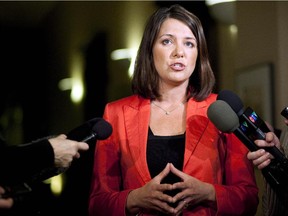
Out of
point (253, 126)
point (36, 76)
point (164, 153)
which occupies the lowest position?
point (164, 153)

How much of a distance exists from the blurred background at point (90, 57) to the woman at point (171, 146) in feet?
3.31

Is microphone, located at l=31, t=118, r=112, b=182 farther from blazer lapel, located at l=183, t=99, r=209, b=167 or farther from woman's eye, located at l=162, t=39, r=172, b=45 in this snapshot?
woman's eye, located at l=162, t=39, r=172, b=45

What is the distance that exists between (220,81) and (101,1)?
1080 mm

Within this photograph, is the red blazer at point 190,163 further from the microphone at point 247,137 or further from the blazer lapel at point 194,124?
the microphone at point 247,137

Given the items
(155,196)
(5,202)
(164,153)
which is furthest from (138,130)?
(5,202)

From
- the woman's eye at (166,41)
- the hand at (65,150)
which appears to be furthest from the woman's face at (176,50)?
the hand at (65,150)

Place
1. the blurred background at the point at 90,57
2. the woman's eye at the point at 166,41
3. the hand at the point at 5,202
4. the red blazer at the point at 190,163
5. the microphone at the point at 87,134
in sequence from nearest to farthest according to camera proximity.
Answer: the hand at the point at 5,202 → the microphone at the point at 87,134 → the red blazer at the point at 190,163 → the woman's eye at the point at 166,41 → the blurred background at the point at 90,57

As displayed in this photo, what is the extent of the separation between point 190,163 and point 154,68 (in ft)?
1.39

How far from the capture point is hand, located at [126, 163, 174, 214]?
1.45 metres

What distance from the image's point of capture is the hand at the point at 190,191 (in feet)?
4.78

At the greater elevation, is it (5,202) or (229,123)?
(229,123)

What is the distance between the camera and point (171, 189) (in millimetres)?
1454

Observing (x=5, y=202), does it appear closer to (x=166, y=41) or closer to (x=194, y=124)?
(x=194, y=124)

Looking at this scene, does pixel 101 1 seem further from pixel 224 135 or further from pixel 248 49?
Answer: pixel 224 135
